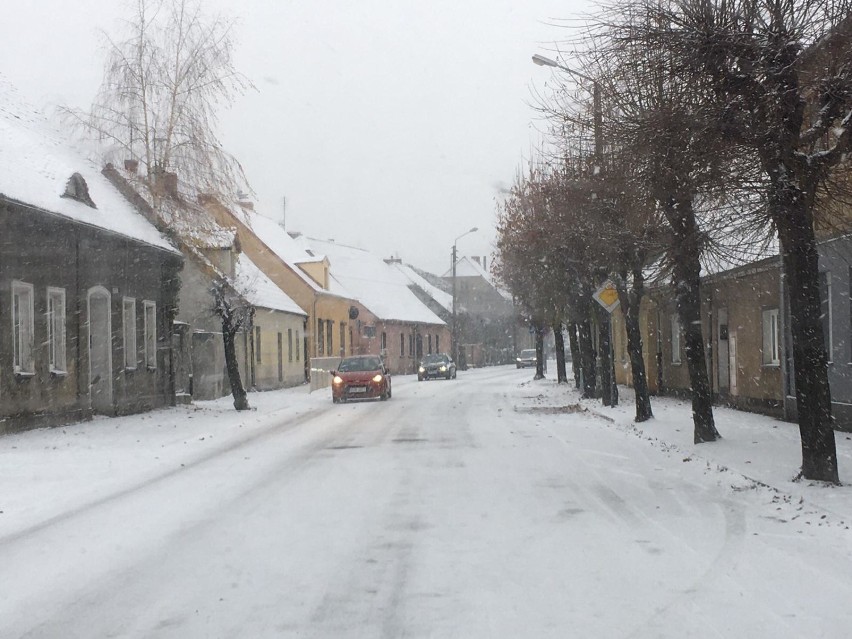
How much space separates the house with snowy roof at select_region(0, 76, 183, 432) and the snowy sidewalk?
37.5ft

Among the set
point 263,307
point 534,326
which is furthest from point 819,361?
point 534,326

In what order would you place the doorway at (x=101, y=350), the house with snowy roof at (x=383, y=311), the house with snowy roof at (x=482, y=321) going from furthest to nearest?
the house with snowy roof at (x=482, y=321), the house with snowy roof at (x=383, y=311), the doorway at (x=101, y=350)

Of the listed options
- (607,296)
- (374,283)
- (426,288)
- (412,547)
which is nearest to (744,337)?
(607,296)

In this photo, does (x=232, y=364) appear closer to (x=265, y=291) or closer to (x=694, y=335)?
(x=694, y=335)

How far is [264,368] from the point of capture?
38969mm

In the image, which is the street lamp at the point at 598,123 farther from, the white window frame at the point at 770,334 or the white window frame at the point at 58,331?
the white window frame at the point at 58,331

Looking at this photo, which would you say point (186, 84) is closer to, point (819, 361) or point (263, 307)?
point (263, 307)

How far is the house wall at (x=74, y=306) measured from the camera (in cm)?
1795

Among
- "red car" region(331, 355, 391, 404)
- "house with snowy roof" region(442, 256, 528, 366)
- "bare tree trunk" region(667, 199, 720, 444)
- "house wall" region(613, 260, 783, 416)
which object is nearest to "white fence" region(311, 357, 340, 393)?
"red car" region(331, 355, 391, 404)

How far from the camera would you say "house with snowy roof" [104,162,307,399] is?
82.3 ft

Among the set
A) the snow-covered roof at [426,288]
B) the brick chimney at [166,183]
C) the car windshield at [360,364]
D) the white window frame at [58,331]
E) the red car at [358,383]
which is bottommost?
the red car at [358,383]

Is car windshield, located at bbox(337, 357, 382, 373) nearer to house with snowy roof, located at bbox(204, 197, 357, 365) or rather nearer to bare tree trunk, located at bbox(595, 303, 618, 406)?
bare tree trunk, located at bbox(595, 303, 618, 406)

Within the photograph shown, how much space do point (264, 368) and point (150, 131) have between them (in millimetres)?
16145

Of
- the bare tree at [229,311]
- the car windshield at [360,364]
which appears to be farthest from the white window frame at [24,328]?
the car windshield at [360,364]
